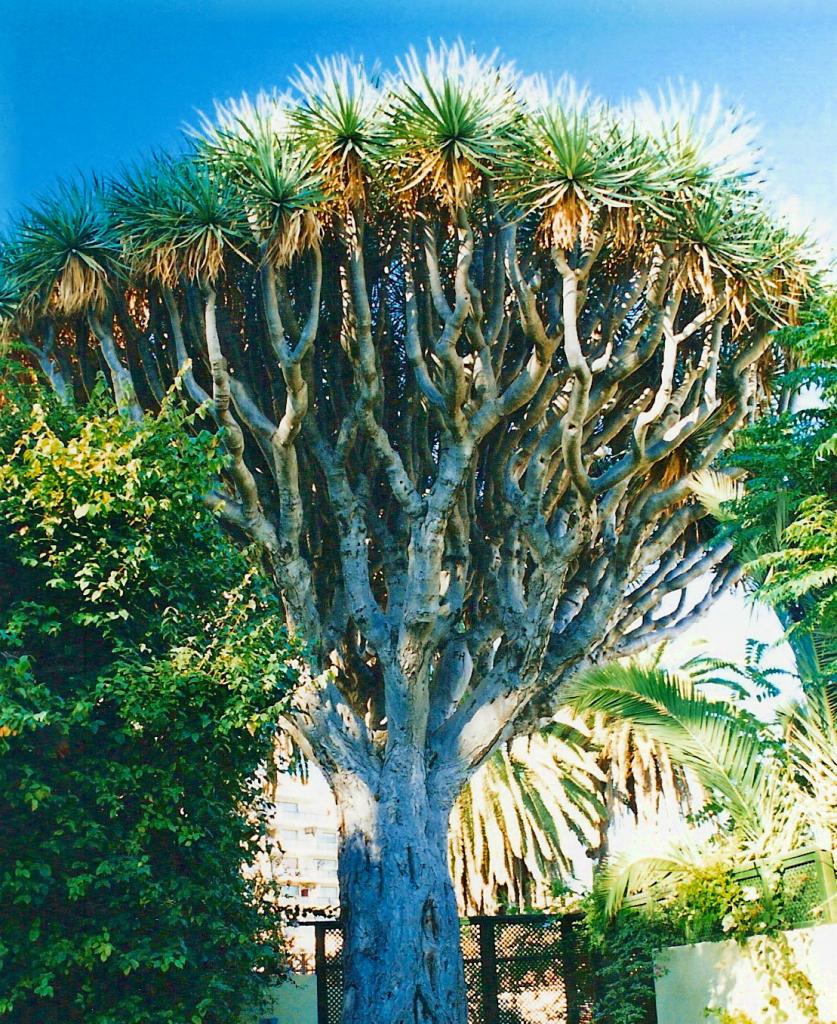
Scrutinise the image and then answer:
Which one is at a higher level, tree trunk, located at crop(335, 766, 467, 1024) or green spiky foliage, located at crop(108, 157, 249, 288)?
green spiky foliage, located at crop(108, 157, 249, 288)

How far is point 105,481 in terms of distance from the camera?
721 cm

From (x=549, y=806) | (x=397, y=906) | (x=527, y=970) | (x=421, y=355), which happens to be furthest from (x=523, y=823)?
(x=421, y=355)

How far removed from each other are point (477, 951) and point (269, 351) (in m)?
6.34

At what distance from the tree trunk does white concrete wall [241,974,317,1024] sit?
950mm

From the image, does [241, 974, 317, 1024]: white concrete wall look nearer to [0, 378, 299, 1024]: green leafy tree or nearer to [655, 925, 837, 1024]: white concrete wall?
[655, 925, 837, 1024]: white concrete wall

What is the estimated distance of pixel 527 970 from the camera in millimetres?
12234

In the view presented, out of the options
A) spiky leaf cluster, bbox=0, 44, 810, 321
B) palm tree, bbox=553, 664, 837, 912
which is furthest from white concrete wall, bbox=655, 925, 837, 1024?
spiky leaf cluster, bbox=0, 44, 810, 321

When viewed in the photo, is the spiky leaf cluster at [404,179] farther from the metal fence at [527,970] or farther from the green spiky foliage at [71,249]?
the metal fence at [527,970]

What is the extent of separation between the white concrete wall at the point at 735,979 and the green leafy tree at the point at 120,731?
3.77m

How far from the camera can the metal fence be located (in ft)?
39.5

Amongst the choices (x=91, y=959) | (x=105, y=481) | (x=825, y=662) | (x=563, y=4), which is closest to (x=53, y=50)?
(x=105, y=481)

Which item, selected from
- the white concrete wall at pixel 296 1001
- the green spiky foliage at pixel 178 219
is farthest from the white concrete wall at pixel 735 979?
the green spiky foliage at pixel 178 219

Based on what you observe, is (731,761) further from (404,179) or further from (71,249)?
(71,249)

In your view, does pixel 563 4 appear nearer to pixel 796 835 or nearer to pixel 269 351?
pixel 269 351
